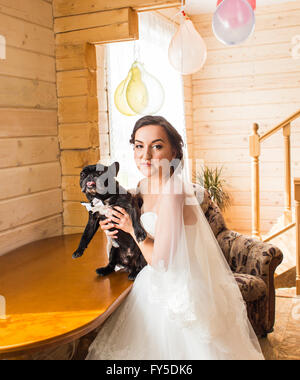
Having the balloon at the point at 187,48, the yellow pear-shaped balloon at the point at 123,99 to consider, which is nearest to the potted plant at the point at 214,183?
the balloon at the point at 187,48

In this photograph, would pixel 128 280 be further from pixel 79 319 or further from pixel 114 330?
pixel 79 319

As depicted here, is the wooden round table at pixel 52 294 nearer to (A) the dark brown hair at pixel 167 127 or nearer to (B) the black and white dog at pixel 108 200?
(B) the black and white dog at pixel 108 200

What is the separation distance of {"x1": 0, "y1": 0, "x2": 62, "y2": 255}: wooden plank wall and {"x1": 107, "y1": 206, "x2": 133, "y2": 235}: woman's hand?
73cm

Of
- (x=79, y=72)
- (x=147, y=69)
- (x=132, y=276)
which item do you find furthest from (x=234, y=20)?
(x=147, y=69)

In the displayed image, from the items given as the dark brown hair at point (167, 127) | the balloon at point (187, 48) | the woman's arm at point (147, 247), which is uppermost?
the balloon at point (187, 48)

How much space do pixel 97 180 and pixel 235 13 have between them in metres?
1.10

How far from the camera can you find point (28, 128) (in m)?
2.21

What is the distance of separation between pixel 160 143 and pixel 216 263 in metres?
0.62

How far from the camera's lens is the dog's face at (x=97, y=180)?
1.59 metres

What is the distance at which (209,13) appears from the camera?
5.04 metres

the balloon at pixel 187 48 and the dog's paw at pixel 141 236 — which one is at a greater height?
the balloon at pixel 187 48

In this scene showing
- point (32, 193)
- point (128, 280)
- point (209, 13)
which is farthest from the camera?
point (209, 13)

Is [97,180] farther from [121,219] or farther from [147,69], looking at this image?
[147,69]

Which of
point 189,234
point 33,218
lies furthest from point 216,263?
point 33,218
